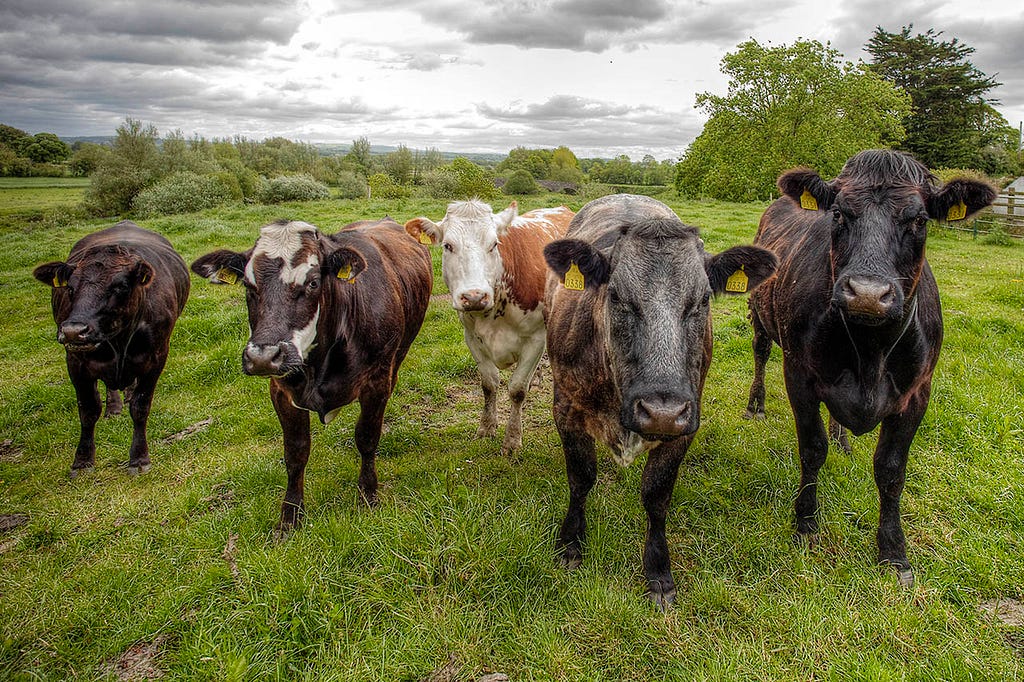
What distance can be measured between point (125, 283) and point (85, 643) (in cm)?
316

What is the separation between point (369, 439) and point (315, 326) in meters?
1.17

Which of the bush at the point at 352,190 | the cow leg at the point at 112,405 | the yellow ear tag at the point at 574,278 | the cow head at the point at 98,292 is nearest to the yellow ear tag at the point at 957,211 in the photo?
the yellow ear tag at the point at 574,278

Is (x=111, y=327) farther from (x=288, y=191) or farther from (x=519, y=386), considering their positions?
(x=288, y=191)

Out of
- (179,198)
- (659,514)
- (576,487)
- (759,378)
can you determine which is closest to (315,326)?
(576,487)

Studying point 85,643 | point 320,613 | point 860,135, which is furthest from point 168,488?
point 860,135

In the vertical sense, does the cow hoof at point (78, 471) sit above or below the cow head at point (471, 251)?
below

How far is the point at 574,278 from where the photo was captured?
10.1 feet

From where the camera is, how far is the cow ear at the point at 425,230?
17.0 ft

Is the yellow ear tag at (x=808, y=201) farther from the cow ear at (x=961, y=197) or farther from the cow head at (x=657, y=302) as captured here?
the cow head at (x=657, y=302)

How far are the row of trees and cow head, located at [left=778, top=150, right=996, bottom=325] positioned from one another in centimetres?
2755

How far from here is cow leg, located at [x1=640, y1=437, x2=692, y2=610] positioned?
3162 millimetres

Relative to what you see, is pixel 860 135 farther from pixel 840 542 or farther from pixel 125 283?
pixel 125 283

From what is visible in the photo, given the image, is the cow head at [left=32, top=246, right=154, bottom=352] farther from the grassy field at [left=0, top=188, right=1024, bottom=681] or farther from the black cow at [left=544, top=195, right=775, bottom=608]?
the black cow at [left=544, top=195, right=775, bottom=608]

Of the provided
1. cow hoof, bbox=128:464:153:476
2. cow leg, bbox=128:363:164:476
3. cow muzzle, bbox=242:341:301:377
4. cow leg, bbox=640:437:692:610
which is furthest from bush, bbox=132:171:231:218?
cow leg, bbox=640:437:692:610
